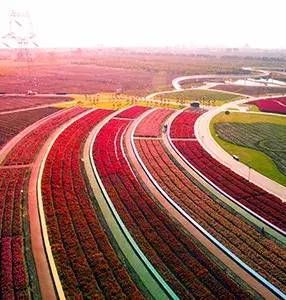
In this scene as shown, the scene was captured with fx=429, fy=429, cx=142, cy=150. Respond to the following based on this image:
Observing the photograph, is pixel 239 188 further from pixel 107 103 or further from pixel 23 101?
pixel 23 101

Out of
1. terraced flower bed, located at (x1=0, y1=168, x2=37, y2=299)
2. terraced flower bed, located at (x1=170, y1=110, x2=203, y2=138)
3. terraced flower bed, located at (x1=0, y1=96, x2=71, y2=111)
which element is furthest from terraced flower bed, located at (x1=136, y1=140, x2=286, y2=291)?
terraced flower bed, located at (x1=0, y1=96, x2=71, y2=111)

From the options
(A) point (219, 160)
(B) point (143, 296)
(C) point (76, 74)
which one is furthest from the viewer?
(C) point (76, 74)

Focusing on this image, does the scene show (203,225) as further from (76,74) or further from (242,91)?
(76,74)

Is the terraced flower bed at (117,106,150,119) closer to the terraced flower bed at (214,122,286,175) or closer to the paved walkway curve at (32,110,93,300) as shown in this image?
the terraced flower bed at (214,122,286,175)

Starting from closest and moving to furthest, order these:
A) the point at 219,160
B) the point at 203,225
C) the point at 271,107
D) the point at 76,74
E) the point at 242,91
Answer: the point at 203,225 < the point at 219,160 < the point at 271,107 < the point at 242,91 < the point at 76,74

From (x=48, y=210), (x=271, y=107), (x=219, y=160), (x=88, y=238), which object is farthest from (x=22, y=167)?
(x=271, y=107)

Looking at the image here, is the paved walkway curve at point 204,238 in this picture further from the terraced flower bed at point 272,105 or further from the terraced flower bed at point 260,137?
the terraced flower bed at point 272,105
